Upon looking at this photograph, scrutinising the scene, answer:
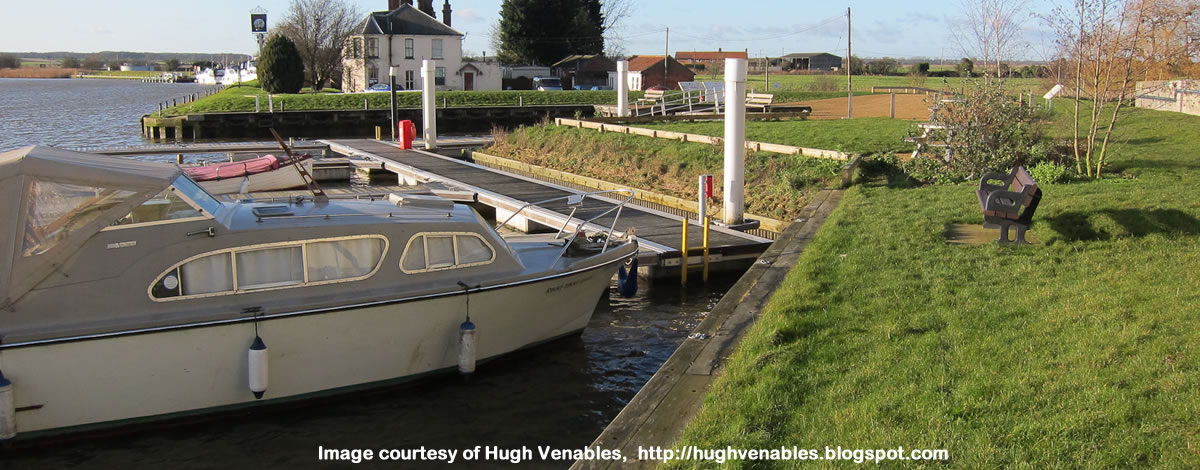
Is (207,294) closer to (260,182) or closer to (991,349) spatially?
(991,349)

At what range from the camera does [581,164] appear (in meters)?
26.1

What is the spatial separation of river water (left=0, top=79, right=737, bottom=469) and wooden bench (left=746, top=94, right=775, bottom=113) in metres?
25.0

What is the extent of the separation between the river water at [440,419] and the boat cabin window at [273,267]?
1.30m

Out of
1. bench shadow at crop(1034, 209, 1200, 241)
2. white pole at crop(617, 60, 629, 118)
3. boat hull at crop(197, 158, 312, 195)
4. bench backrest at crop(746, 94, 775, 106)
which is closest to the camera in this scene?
bench shadow at crop(1034, 209, 1200, 241)

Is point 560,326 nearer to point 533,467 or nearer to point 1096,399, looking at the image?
point 533,467

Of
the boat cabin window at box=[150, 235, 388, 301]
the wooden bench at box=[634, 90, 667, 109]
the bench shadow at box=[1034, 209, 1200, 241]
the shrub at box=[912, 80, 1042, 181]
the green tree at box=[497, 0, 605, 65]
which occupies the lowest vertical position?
the boat cabin window at box=[150, 235, 388, 301]

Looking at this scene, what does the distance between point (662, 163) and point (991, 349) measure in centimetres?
1610

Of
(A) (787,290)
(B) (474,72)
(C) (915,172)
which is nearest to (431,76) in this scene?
(C) (915,172)

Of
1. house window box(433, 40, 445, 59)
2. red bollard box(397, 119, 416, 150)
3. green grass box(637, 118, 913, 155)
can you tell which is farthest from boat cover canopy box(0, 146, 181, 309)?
house window box(433, 40, 445, 59)

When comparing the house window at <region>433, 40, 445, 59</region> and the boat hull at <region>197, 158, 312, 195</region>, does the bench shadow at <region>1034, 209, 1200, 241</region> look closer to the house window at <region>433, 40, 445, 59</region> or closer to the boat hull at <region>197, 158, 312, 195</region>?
the boat hull at <region>197, 158, 312, 195</region>

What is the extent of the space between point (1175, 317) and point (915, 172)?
35.6 feet

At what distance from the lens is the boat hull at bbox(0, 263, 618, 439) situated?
28.6 feet

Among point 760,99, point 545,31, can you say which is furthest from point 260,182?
point 545,31

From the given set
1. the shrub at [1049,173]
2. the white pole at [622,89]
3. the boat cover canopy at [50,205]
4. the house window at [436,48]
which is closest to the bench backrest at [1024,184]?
the shrub at [1049,173]
